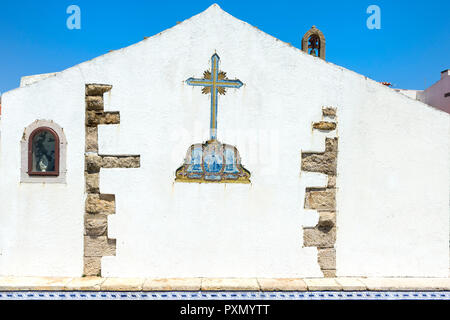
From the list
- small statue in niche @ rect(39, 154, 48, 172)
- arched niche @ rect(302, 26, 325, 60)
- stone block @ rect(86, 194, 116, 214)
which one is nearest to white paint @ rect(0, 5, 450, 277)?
stone block @ rect(86, 194, 116, 214)

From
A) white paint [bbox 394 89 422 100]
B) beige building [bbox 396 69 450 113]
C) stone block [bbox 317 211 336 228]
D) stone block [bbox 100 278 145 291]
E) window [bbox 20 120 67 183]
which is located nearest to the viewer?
stone block [bbox 100 278 145 291]

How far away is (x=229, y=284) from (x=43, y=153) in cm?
324

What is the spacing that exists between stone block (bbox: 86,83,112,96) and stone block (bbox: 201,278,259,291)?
9.88 ft

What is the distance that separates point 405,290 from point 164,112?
13.6 ft

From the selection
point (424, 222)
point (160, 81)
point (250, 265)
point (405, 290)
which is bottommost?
point (405, 290)

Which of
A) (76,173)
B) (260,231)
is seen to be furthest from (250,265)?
(76,173)

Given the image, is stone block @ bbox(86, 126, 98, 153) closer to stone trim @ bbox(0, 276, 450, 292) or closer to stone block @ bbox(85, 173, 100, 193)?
stone block @ bbox(85, 173, 100, 193)

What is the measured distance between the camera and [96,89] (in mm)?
4375

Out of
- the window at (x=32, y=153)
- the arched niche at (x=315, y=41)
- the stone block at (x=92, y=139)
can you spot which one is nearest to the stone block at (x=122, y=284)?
the window at (x=32, y=153)

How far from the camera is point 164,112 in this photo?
440 cm

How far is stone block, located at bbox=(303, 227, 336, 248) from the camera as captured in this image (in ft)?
14.8

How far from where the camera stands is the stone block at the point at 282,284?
4.19 metres
